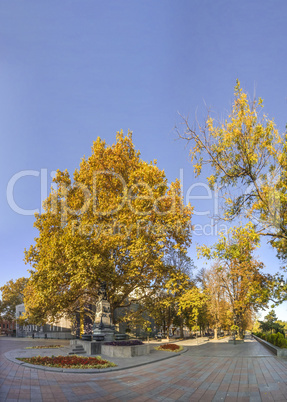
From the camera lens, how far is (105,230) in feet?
60.9

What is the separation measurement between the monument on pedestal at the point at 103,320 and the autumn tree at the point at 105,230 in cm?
59

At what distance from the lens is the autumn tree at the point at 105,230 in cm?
1714

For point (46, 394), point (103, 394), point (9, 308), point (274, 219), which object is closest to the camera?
point (46, 394)

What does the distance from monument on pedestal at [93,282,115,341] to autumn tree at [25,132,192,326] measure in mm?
591

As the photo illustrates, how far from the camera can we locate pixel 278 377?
10.2 metres

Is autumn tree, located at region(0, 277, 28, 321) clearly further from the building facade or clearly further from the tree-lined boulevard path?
the tree-lined boulevard path

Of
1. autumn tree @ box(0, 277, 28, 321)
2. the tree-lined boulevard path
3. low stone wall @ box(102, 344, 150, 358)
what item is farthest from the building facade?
the tree-lined boulevard path

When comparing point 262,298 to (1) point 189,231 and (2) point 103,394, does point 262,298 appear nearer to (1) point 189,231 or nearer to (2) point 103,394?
(2) point 103,394

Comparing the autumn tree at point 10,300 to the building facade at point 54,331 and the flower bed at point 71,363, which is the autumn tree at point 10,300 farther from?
the flower bed at point 71,363

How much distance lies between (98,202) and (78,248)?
5.02m

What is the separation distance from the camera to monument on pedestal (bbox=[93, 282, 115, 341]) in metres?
19.5

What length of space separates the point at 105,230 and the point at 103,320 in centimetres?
674

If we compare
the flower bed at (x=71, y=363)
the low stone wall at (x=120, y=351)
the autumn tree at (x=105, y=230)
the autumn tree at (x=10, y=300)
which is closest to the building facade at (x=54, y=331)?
the autumn tree at (x=10, y=300)

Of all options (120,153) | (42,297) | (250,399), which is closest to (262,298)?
(250,399)
